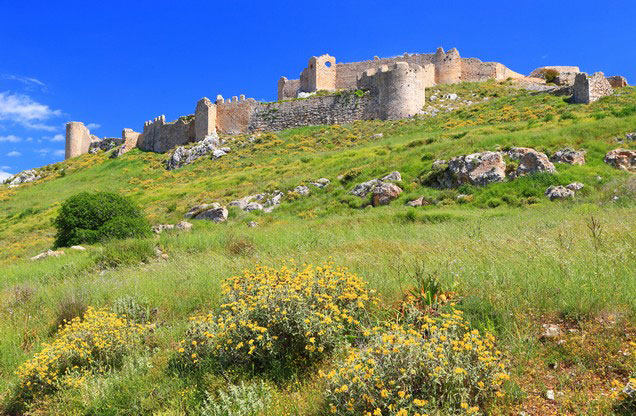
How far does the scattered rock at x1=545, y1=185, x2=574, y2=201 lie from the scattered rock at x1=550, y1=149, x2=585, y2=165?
85.4 inches

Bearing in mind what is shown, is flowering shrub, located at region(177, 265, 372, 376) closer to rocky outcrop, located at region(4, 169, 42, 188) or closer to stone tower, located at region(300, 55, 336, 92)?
stone tower, located at region(300, 55, 336, 92)

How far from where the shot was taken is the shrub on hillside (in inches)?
640

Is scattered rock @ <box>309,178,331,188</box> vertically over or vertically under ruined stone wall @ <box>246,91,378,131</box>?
under

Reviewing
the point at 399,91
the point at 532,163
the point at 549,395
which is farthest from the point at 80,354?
the point at 399,91

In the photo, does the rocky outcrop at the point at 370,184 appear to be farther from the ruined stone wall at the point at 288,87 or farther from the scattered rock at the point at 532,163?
the ruined stone wall at the point at 288,87

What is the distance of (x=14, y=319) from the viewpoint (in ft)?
21.6

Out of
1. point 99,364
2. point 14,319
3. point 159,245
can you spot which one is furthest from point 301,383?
point 159,245

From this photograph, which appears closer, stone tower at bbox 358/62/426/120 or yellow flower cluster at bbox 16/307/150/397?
yellow flower cluster at bbox 16/307/150/397

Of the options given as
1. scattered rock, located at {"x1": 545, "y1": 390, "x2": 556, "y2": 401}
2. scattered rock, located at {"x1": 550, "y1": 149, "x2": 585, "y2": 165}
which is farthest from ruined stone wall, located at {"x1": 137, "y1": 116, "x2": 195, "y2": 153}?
scattered rock, located at {"x1": 545, "y1": 390, "x2": 556, "y2": 401}

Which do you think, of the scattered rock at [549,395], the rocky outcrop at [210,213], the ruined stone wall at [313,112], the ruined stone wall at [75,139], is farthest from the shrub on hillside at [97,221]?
the ruined stone wall at [75,139]

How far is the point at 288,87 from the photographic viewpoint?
5684 cm

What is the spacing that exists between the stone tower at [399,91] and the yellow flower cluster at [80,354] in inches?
1509

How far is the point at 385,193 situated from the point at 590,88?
21.9 m

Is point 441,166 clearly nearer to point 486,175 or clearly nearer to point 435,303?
point 486,175
